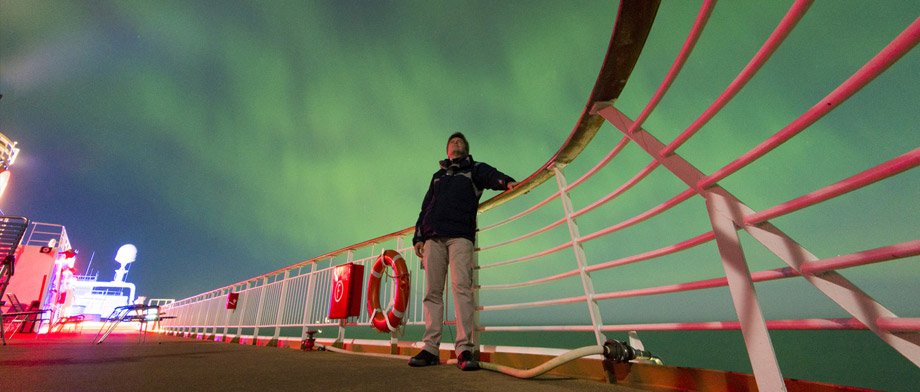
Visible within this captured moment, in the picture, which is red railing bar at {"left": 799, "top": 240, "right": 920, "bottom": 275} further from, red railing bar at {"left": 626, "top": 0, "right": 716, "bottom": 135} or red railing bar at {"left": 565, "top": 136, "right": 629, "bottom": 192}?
red railing bar at {"left": 565, "top": 136, "right": 629, "bottom": 192}

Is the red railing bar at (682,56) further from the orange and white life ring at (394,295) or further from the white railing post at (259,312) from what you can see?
the white railing post at (259,312)

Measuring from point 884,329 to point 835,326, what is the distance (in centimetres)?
8

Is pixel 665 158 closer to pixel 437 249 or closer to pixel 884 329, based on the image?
pixel 884 329

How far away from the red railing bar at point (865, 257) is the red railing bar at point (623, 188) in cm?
48

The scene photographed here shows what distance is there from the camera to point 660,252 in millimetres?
1229

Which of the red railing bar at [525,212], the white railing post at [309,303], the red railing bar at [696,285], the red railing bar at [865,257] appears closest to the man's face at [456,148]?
the red railing bar at [525,212]

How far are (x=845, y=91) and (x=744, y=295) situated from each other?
0.50 m

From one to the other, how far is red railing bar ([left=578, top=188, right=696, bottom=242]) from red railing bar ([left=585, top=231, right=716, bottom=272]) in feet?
0.38

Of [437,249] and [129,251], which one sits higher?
[129,251]

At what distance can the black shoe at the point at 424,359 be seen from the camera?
6.24 feet

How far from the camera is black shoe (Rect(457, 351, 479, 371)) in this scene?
1.75m

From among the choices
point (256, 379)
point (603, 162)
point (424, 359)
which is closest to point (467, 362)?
point (424, 359)

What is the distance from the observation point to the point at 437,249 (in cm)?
236

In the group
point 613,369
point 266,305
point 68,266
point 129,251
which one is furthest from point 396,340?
point 129,251
